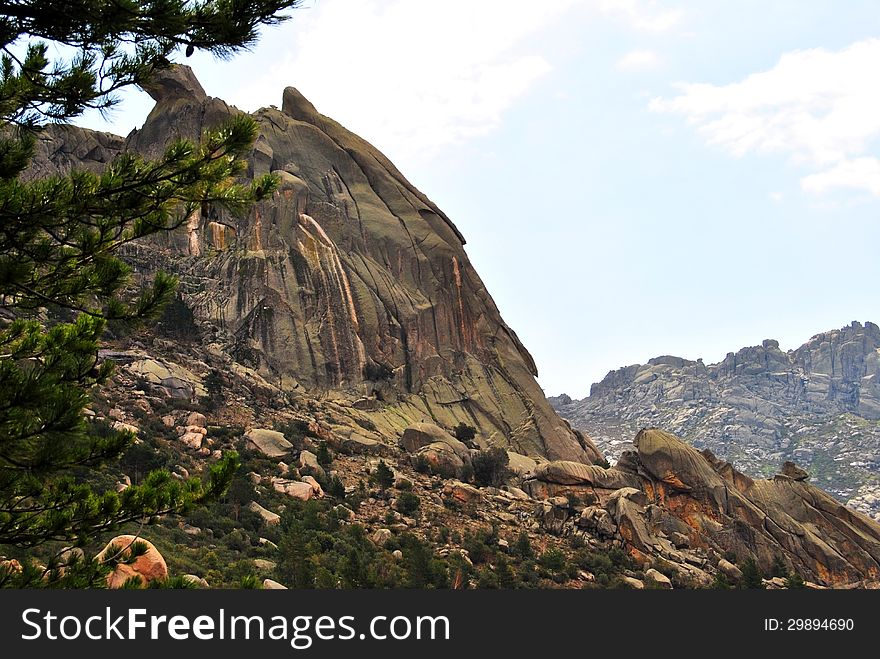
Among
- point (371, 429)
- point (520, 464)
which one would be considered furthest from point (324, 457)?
point (520, 464)

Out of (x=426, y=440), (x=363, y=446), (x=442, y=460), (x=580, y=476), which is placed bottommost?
(x=580, y=476)

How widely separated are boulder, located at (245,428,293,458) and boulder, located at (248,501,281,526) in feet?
25.3

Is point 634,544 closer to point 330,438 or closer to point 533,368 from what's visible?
point 330,438

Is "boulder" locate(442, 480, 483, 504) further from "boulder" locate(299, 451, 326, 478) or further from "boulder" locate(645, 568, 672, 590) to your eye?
"boulder" locate(645, 568, 672, 590)

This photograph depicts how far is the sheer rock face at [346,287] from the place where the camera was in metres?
57.5

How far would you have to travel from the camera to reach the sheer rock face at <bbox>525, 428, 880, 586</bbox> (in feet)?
134

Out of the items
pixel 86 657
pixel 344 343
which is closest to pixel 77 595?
pixel 86 657

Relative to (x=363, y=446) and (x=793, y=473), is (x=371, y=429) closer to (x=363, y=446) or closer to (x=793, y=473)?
(x=363, y=446)

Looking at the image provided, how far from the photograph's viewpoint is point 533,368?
72.8m

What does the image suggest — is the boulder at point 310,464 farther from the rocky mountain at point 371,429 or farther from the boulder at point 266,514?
the boulder at point 266,514

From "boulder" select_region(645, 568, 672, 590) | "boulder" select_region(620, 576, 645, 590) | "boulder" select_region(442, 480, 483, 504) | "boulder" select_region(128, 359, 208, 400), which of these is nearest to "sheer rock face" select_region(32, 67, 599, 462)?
"boulder" select_region(128, 359, 208, 400)

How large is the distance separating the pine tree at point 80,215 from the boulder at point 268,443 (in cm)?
2915

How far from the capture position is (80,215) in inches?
382

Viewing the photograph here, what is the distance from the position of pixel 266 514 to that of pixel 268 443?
31.2 feet
